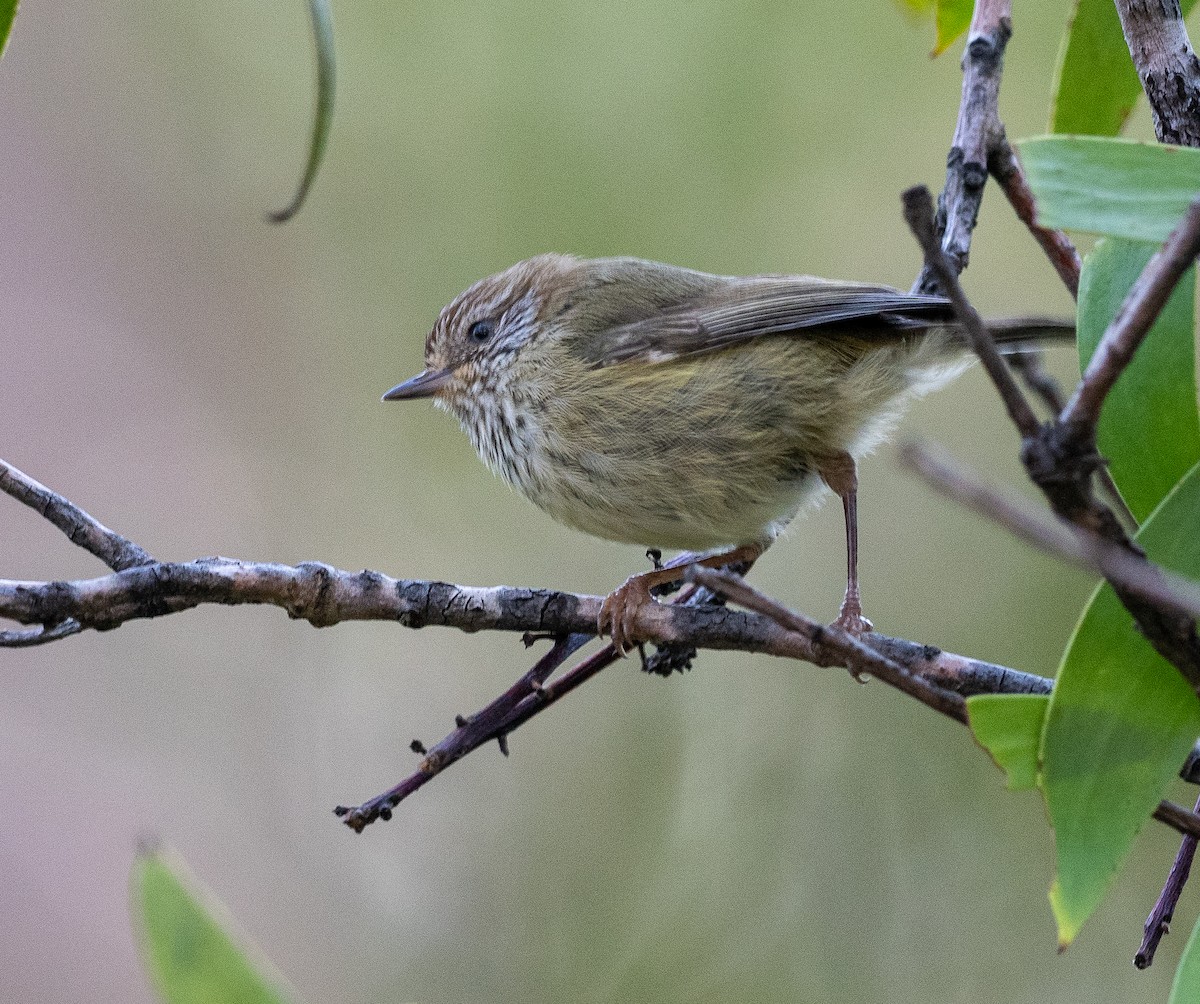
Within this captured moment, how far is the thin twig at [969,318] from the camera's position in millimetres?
951

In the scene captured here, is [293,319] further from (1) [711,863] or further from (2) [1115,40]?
(2) [1115,40]

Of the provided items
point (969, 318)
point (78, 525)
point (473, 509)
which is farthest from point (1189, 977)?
point (473, 509)

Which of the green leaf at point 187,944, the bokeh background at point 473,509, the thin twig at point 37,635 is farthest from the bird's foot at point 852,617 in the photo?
the bokeh background at point 473,509

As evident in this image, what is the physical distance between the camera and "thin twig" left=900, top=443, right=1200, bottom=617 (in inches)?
32.2

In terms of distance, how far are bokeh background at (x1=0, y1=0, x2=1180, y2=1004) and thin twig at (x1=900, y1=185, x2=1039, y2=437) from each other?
3.41 m

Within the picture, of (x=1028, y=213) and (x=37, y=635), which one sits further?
(x=1028, y=213)

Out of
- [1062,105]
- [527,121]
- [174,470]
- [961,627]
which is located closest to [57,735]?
[174,470]

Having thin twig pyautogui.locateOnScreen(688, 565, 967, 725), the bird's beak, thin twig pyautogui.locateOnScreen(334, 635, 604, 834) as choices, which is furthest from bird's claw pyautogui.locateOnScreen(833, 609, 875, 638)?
the bird's beak

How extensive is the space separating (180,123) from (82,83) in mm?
394

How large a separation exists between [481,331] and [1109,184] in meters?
2.16

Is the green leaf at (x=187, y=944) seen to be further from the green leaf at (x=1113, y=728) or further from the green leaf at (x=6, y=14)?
the green leaf at (x=6, y=14)

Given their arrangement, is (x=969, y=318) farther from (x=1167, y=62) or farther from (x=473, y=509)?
(x=473, y=509)

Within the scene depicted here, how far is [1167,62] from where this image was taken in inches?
67.1

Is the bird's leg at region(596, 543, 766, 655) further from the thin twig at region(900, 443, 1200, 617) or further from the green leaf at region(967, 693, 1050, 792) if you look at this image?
the thin twig at region(900, 443, 1200, 617)
